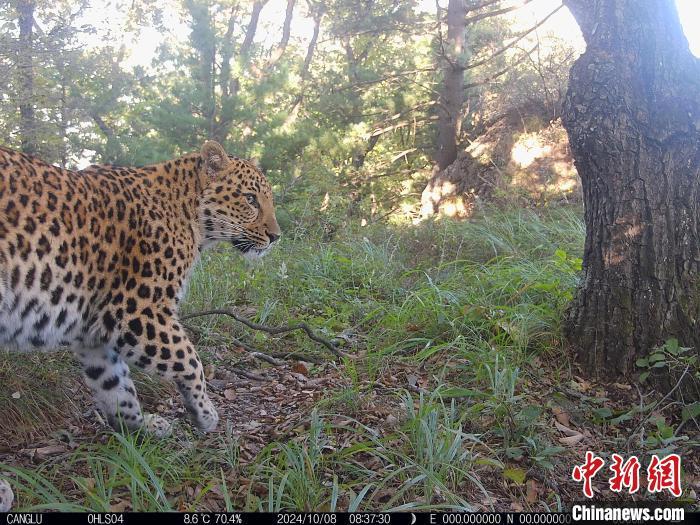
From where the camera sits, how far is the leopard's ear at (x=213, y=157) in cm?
469

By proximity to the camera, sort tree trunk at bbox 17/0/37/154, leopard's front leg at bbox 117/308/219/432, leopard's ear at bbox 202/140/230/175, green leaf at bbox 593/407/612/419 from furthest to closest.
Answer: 1. tree trunk at bbox 17/0/37/154
2. leopard's ear at bbox 202/140/230/175
3. green leaf at bbox 593/407/612/419
4. leopard's front leg at bbox 117/308/219/432

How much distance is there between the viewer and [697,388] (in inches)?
170

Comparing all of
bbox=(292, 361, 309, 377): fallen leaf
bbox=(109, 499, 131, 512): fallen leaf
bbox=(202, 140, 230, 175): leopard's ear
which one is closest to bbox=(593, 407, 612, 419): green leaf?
bbox=(292, 361, 309, 377): fallen leaf

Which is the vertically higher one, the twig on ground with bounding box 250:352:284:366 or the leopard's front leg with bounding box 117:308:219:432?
the leopard's front leg with bounding box 117:308:219:432

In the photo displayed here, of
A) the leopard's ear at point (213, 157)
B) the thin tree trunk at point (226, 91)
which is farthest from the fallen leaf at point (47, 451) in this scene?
the thin tree trunk at point (226, 91)

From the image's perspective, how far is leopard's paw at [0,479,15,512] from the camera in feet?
9.80

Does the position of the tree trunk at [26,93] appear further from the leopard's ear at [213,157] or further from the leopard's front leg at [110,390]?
the leopard's front leg at [110,390]

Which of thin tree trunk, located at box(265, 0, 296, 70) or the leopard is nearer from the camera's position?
the leopard

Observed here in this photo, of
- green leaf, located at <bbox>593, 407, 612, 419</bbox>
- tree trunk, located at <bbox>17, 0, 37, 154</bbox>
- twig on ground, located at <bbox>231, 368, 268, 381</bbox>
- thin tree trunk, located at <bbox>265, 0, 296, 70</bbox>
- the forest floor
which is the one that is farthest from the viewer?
thin tree trunk, located at <bbox>265, 0, 296, 70</bbox>

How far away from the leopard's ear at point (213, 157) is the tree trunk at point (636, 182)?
2749 millimetres

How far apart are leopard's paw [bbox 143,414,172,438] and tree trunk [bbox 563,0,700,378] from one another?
3135mm

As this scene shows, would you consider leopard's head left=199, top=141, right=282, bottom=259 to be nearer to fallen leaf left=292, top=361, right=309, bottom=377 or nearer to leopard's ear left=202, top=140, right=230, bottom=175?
leopard's ear left=202, top=140, right=230, bottom=175

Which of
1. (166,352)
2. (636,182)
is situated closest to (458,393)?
(166,352)

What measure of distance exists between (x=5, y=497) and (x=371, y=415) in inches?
84.7
